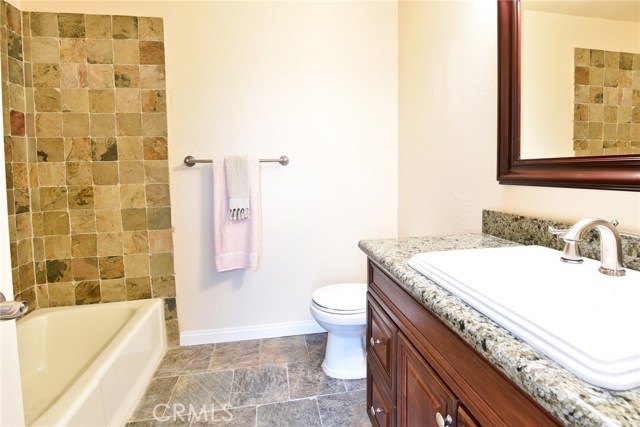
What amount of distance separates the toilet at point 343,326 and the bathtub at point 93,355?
0.93 meters

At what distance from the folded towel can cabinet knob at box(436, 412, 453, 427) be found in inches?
61.0

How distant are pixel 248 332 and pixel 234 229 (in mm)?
722

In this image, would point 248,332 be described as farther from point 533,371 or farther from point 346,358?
point 533,371

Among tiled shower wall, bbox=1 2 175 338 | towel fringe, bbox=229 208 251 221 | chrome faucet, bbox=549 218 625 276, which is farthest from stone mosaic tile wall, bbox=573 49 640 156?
tiled shower wall, bbox=1 2 175 338

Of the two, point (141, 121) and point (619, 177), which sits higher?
point (141, 121)

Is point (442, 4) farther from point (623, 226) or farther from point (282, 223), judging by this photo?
point (282, 223)

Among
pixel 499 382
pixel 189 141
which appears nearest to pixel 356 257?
pixel 189 141

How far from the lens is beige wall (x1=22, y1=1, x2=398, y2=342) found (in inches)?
79.6

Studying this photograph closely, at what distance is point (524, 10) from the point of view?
111 centimetres

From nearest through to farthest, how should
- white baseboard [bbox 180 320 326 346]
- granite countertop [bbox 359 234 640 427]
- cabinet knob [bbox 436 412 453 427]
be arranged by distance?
granite countertop [bbox 359 234 640 427]
cabinet knob [bbox 436 412 453 427]
white baseboard [bbox 180 320 326 346]

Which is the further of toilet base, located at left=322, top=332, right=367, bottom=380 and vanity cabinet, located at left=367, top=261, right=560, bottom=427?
toilet base, located at left=322, top=332, right=367, bottom=380

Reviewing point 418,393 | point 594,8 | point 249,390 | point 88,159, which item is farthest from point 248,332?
point 594,8

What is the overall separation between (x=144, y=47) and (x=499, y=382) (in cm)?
234

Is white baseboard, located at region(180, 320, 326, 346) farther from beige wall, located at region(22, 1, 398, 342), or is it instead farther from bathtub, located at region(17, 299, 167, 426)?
bathtub, located at region(17, 299, 167, 426)
